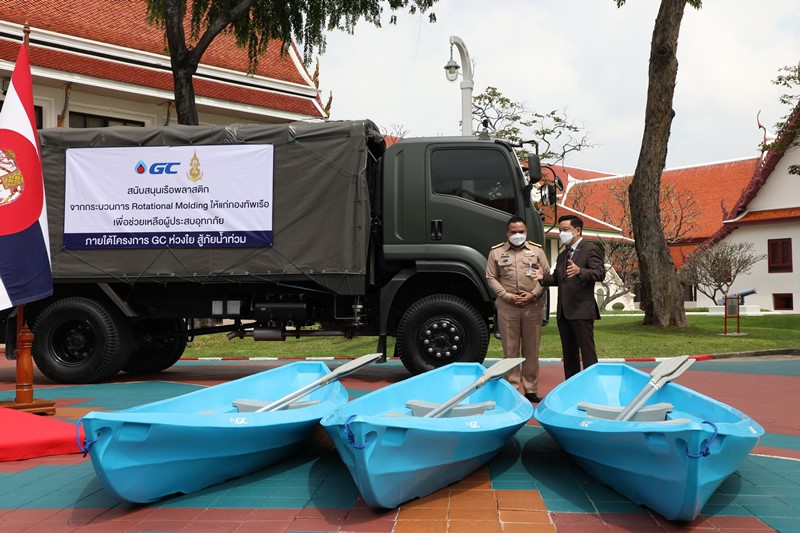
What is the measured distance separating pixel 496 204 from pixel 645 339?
928 centimetres

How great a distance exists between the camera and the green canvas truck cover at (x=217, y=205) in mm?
9883

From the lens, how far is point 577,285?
316 inches

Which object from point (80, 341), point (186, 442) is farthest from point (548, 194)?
point (80, 341)

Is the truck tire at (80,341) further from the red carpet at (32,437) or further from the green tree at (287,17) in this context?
the green tree at (287,17)

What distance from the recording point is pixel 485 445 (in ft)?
16.9

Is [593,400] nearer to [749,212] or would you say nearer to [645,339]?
[645,339]

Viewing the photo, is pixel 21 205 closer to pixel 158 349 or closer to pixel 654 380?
pixel 158 349

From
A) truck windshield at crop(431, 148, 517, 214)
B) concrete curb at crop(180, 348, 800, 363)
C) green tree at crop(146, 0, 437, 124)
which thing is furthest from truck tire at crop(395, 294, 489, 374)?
green tree at crop(146, 0, 437, 124)

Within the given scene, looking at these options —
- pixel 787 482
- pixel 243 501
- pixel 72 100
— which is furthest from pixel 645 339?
pixel 72 100

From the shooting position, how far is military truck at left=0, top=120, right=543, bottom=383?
386 inches

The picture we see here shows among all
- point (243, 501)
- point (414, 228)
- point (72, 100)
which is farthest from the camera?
point (72, 100)

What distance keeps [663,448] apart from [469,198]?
6144 millimetres

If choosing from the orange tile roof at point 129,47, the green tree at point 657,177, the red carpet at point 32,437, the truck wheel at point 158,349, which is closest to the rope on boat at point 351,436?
the red carpet at point 32,437

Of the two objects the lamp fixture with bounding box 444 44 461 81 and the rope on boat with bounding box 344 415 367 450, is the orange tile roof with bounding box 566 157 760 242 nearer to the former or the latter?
the lamp fixture with bounding box 444 44 461 81
